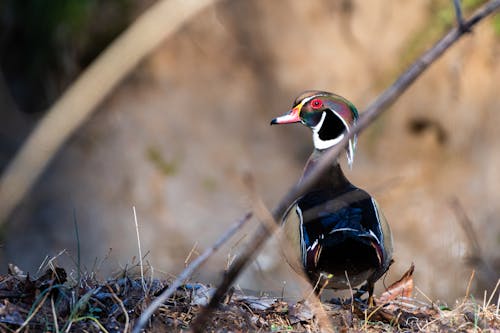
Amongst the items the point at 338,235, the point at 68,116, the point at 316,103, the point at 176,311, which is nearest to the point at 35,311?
the point at 176,311

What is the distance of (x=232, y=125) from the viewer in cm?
884

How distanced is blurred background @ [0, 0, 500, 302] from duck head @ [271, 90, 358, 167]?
14.5 feet

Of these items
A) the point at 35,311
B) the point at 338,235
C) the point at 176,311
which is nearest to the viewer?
the point at 35,311

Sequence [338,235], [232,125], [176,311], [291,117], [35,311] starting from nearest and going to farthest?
[35,311], [176,311], [338,235], [291,117], [232,125]

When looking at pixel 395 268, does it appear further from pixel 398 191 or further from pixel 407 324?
pixel 407 324

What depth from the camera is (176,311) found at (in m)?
2.97

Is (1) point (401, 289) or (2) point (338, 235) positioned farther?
(1) point (401, 289)

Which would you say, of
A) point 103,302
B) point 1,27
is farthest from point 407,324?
point 1,27

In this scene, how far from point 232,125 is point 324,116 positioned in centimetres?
512

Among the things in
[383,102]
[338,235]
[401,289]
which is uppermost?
[383,102]

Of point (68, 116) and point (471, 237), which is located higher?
point (68, 116)

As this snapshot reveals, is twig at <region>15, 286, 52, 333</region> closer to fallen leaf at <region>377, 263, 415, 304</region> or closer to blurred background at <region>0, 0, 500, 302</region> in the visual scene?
fallen leaf at <region>377, 263, 415, 304</region>

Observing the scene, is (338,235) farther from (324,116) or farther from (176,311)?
(324,116)

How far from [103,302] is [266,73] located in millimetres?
6072
